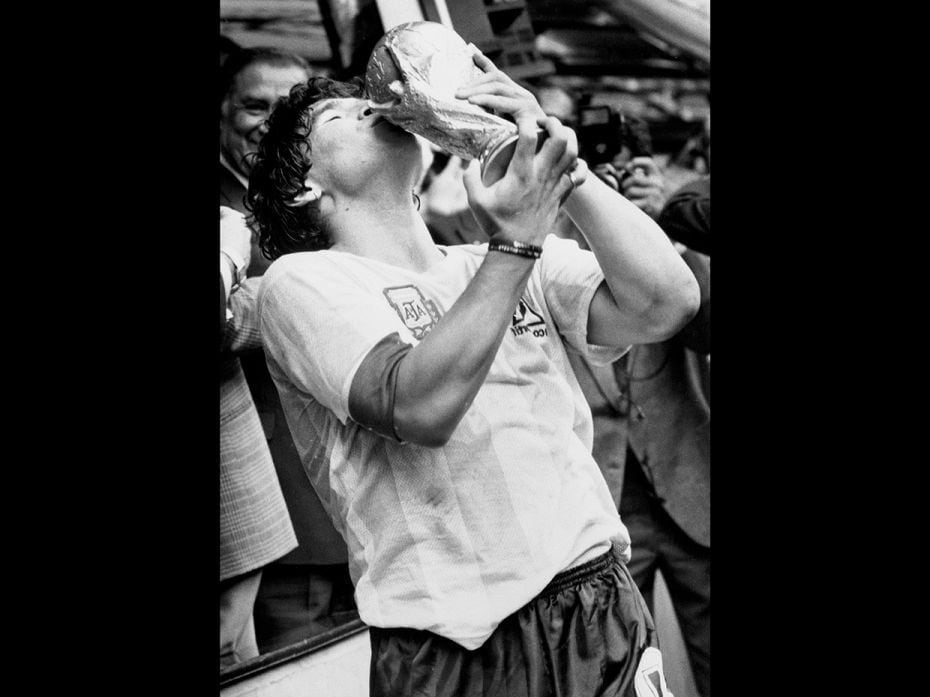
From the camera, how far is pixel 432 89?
1589 millimetres

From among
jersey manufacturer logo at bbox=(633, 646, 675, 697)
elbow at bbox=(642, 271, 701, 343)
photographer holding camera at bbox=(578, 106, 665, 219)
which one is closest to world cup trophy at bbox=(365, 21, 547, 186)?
elbow at bbox=(642, 271, 701, 343)

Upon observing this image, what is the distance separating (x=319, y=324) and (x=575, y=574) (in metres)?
0.53

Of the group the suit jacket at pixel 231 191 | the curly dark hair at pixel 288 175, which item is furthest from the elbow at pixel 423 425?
the suit jacket at pixel 231 191

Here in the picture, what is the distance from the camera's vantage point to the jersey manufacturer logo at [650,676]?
163 centimetres

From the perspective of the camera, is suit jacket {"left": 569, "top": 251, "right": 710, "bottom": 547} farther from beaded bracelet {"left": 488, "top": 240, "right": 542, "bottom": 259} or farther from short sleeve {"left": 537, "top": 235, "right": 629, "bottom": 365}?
beaded bracelet {"left": 488, "top": 240, "right": 542, "bottom": 259}

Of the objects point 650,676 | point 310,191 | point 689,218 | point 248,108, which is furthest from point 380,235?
point 650,676

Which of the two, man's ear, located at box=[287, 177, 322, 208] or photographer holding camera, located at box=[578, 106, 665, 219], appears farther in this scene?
photographer holding camera, located at box=[578, 106, 665, 219]

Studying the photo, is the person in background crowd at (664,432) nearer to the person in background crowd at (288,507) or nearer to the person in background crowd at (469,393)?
the person in background crowd at (469,393)

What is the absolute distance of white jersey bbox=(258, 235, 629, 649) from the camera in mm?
1553

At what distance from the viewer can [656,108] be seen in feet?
6.75

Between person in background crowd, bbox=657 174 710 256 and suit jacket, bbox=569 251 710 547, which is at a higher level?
person in background crowd, bbox=657 174 710 256

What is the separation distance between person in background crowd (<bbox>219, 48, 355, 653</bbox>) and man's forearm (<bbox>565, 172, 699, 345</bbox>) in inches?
21.9
